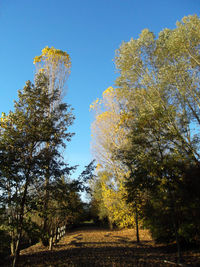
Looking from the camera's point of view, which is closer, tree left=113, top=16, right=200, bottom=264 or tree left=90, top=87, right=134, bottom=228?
tree left=113, top=16, right=200, bottom=264

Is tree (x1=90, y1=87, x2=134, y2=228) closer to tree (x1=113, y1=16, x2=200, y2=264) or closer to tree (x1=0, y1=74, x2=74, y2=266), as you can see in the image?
tree (x1=113, y1=16, x2=200, y2=264)

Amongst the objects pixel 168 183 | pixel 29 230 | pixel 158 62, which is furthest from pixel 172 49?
pixel 29 230

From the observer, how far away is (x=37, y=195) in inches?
197

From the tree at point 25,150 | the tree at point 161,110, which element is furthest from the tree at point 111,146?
the tree at point 25,150

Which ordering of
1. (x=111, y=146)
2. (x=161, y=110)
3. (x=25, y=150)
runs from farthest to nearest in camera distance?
(x=111, y=146) → (x=161, y=110) → (x=25, y=150)

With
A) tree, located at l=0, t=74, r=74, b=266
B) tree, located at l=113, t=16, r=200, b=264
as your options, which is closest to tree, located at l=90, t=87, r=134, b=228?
tree, located at l=113, t=16, r=200, b=264

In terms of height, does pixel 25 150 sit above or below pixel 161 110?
below

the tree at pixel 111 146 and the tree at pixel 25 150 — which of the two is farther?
the tree at pixel 111 146

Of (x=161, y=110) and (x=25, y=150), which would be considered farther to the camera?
(x=161, y=110)

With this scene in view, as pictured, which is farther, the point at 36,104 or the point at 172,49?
the point at 172,49

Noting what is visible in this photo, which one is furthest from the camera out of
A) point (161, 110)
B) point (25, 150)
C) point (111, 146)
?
point (111, 146)

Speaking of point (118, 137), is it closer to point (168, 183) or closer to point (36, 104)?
point (168, 183)

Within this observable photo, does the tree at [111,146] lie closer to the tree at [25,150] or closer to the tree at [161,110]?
the tree at [161,110]

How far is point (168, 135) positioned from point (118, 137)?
5398 millimetres
